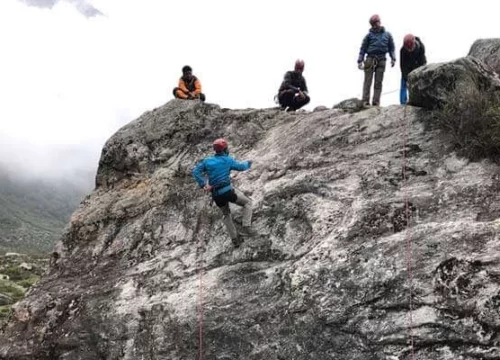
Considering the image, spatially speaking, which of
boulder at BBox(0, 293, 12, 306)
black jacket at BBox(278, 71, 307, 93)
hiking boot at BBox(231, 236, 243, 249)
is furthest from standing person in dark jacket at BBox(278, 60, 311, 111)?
boulder at BBox(0, 293, 12, 306)

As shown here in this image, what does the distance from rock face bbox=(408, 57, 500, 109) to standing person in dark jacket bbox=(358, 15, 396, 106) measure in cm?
428

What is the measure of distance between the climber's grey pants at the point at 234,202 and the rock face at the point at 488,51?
14.7m

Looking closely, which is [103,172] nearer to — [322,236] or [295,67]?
[295,67]

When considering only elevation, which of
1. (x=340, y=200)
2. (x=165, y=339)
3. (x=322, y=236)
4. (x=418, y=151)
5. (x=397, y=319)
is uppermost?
(x=418, y=151)

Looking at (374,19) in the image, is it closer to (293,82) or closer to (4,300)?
(293,82)

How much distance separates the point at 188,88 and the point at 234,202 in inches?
434

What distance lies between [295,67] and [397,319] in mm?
14918

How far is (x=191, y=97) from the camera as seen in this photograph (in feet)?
85.8

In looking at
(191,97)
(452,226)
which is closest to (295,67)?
(191,97)

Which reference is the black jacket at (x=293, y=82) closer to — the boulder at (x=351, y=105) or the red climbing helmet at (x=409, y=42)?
the boulder at (x=351, y=105)

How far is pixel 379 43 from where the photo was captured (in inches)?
884

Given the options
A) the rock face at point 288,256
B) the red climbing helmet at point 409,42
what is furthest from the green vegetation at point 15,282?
the red climbing helmet at point 409,42

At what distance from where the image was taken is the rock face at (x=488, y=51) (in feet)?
82.4

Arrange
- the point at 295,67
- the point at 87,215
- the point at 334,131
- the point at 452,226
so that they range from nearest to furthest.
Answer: the point at 452,226
the point at 334,131
the point at 87,215
the point at 295,67
